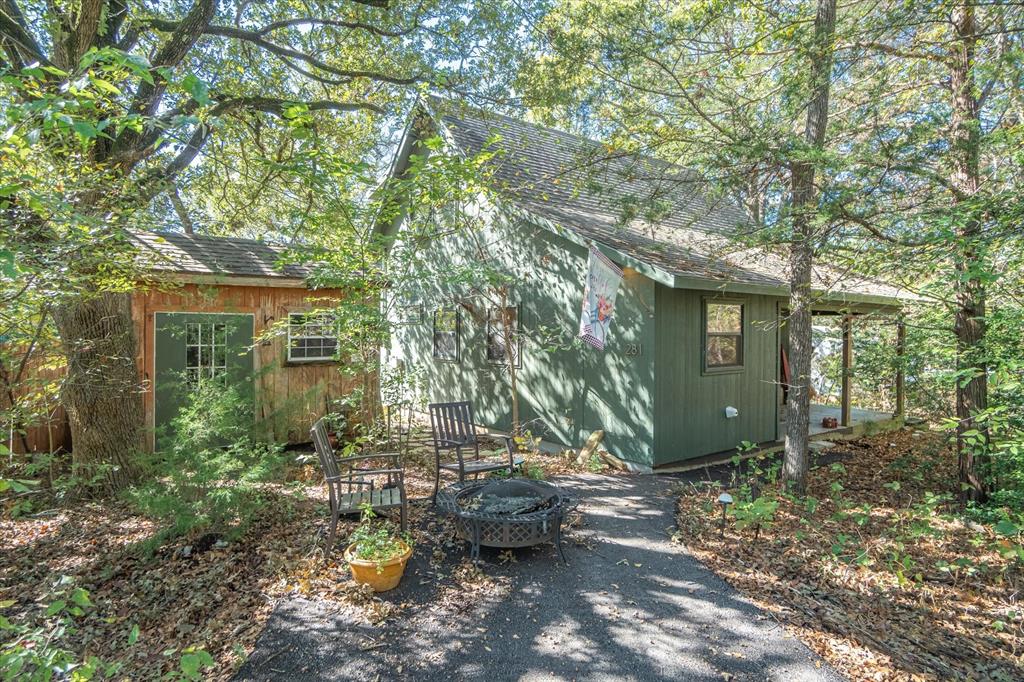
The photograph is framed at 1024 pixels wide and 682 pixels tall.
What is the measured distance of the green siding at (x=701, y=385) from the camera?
24.8 feet

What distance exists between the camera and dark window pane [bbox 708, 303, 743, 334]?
27.4 feet

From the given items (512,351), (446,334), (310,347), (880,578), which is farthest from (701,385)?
(310,347)

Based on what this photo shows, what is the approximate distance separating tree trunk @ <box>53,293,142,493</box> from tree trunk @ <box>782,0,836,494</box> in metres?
7.23

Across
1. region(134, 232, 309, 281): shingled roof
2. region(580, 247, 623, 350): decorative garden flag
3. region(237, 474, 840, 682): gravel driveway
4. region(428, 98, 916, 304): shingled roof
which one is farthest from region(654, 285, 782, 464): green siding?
region(134, 232, 309, 281): shingled roof

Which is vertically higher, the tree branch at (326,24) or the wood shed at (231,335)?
the tree branch at (326,24)

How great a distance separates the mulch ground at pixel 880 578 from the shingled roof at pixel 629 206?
2.40 meters

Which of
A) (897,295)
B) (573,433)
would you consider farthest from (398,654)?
(897,295)

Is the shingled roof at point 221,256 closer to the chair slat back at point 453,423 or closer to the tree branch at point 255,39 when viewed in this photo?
the tree branch at point 255,39

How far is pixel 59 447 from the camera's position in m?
7.32

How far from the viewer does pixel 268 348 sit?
8484mm

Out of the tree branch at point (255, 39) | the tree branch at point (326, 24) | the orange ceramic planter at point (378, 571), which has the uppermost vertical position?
the tree branch at point (326, 24)

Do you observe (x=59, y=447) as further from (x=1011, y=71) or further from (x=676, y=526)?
(x=1011, y=71)

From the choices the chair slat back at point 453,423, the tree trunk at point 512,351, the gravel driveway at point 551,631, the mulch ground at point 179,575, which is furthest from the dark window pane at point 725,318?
the mulch ground at point 179,575

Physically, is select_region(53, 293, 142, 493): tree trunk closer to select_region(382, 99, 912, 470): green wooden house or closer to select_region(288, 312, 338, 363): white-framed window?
select_region(288, 312, 338, 363): white-framed window
